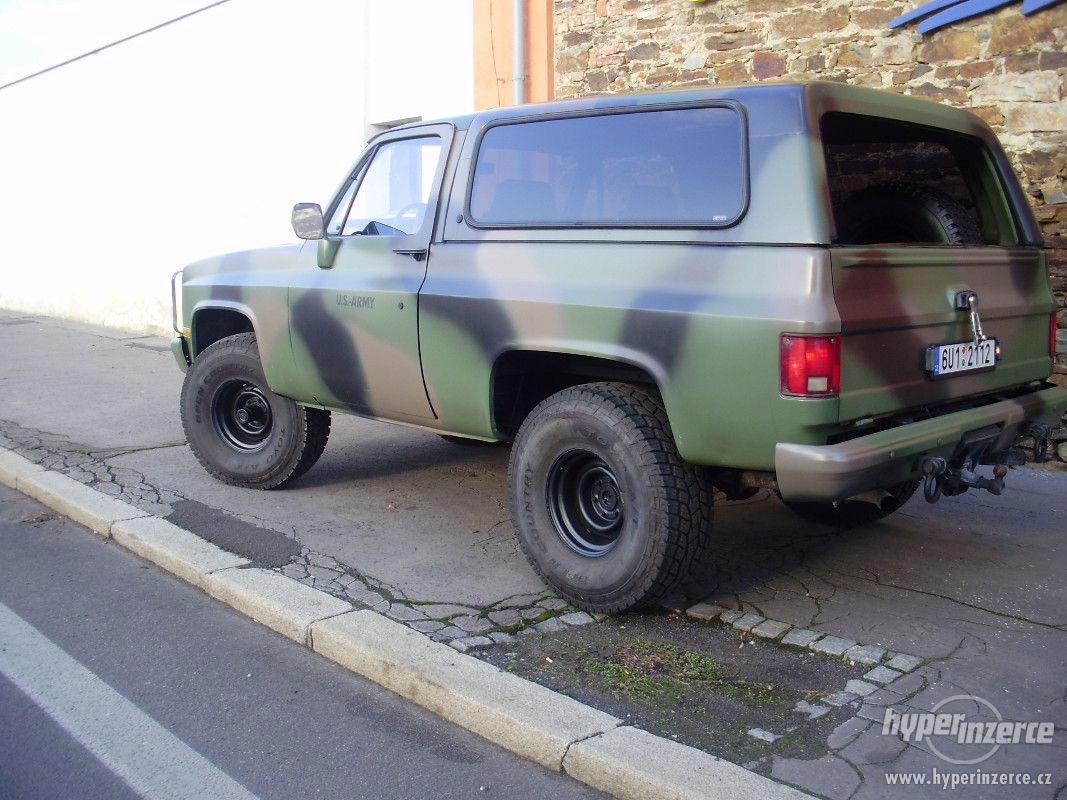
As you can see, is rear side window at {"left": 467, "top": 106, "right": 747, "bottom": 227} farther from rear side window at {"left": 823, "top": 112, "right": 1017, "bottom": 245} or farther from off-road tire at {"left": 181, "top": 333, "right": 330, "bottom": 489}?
off-road tire at {"left": 181, "top": 333, "right": 330, "bottom": 489}

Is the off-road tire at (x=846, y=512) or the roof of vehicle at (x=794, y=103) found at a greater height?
the roof of vehicle at (x=794, y=103)

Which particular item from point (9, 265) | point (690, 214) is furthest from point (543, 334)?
point (9, 265)

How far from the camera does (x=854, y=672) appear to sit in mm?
3676

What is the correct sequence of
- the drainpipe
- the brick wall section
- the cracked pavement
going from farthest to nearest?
the drainpipe < the brick wall section < the cracked pavement

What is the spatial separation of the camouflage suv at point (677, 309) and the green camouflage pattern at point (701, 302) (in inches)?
0.4

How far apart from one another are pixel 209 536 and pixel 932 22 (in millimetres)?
5464

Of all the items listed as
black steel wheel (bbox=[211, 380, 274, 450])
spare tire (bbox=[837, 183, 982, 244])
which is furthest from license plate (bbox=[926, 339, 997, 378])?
black steel wheel (bbox=[211, 380, 274, 450])

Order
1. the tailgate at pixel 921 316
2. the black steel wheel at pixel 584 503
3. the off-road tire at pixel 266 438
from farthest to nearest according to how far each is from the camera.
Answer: the off-road tire at pixel 266 438 → the black steel wheel at pixel 584 503 → the tailgate at pixel 921 316

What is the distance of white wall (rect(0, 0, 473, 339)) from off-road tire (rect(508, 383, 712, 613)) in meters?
6.38

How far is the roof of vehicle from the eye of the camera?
3.73 m

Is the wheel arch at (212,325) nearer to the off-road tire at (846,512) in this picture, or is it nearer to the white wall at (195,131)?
the off-road tire at (846,512)

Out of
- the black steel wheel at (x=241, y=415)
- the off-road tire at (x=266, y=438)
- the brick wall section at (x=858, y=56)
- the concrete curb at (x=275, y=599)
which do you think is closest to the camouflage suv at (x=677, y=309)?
the off-road tire at (x=266, y=438)

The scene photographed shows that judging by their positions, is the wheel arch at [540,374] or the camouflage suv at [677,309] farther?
the wheel arch at [540,374]

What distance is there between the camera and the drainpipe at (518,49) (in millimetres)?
9258
